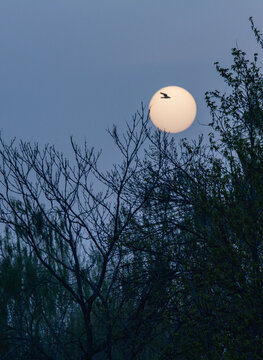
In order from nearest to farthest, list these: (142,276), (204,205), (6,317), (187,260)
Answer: (204,205), (187,260), (142,276), (6,317)

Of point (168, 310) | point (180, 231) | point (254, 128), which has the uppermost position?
point (254, 128)

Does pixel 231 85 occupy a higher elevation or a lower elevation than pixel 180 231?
higher

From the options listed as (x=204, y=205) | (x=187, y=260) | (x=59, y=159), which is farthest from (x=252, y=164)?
(x=59, y=159)

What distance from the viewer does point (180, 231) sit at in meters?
12.1

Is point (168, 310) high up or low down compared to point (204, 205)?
down

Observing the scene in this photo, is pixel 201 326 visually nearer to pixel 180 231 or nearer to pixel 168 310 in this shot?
pixel 168 310

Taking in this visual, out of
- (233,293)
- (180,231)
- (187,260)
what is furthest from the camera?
(180,231)

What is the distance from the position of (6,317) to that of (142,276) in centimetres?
930

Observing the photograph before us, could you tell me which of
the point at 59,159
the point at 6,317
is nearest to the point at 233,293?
the point at 59,159

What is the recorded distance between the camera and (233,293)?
8016 millimetres

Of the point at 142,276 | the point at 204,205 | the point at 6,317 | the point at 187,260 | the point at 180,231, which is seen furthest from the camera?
the point at 6,317

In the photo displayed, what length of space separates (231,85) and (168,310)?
4.90m

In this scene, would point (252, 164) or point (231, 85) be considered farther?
point (231, 85)

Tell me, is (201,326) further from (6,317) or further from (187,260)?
(6,317)
